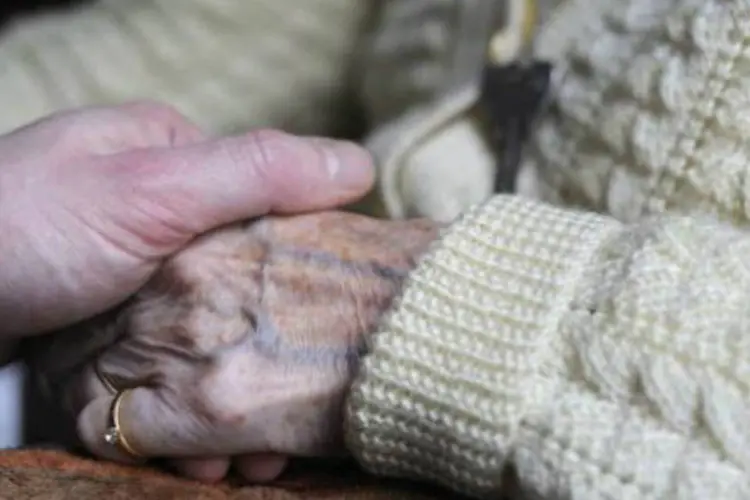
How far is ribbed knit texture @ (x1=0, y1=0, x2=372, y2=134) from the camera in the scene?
1180mm

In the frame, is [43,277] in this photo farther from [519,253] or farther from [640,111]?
[640,111]

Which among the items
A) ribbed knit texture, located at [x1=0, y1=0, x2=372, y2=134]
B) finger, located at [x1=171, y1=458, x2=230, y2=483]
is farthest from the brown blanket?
ribbed knit texture, located at [x1=0, y1=0, x2=372, y2=134]

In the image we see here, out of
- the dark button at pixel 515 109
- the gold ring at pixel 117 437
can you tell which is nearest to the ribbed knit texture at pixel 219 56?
the dark button at pixel 515 109

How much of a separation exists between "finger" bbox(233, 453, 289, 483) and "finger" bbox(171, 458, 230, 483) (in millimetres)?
11

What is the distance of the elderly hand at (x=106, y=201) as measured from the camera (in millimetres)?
692

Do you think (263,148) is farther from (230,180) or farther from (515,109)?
(515,109)

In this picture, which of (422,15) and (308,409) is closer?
(308,409)

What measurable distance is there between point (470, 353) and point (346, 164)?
0.20 metres

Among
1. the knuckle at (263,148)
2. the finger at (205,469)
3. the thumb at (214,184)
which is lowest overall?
the finger at (205,469)

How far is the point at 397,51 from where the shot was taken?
41.1 inches

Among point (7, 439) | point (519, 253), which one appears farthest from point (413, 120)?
point (7, 439)

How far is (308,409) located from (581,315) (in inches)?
6.1

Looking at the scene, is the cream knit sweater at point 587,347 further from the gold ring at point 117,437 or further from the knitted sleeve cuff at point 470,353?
the gold ring at point 117,437

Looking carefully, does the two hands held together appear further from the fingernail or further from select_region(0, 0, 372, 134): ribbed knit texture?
select_region(0, 0, 372, 134): ribbed knit texture
